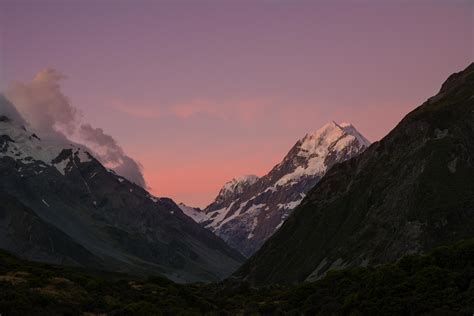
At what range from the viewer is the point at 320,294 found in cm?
7969

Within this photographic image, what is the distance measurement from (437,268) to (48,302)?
39.2 meters

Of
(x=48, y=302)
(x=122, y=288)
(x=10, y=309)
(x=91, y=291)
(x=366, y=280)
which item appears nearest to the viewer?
(x=10, y=309)

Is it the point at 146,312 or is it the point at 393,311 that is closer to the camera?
the point at 393,311

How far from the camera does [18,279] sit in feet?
250

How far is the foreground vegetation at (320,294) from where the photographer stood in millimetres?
62312

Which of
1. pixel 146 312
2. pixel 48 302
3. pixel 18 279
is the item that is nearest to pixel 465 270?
pixel 146 312

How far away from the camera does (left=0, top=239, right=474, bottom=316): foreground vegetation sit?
62312 millimetres

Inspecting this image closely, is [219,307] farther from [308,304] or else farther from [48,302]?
[48,302]

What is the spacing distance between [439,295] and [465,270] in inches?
233

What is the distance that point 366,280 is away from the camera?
74375 millimetres

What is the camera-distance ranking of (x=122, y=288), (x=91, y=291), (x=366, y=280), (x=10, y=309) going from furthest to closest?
(x=122, y=288)
(x=91, y=291)
(x=366, y=280)
(x=10, y=309)

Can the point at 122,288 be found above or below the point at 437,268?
above

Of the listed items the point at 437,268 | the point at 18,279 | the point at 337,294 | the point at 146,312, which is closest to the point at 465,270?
the point at 437,268

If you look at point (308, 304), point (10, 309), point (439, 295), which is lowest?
point (439, 295)
